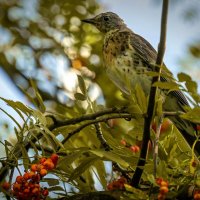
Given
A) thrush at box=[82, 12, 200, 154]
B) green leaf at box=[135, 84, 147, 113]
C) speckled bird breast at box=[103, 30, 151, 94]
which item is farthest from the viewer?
speckled bird breast at box=[103, 30, 151, 94]

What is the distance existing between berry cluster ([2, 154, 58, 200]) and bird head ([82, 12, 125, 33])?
96.3 inches

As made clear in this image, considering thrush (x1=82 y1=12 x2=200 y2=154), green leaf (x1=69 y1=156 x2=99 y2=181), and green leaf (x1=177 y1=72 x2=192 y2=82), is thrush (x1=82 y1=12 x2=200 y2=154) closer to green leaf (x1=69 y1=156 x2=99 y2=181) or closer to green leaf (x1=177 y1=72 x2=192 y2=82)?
green leaf (x1=69 y1=156 x2=99 y2=181)

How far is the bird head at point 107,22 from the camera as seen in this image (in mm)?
4568

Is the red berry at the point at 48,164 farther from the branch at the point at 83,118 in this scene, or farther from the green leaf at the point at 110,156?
the branch at the point at 83,118

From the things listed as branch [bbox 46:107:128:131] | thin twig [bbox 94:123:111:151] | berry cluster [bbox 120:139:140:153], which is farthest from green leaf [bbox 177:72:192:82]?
berry cluster [bbox 120:139:140:153]

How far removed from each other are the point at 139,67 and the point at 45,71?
68 centimetres

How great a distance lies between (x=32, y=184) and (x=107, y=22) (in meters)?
2.73

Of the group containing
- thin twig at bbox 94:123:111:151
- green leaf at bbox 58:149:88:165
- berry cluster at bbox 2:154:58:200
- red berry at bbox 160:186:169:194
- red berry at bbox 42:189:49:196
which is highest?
thin twig at bbox 94:123:111:151

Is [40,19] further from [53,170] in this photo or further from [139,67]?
[53,170]

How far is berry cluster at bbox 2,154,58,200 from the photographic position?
211 cm

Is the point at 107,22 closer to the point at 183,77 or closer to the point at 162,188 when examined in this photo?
the point at 183,77

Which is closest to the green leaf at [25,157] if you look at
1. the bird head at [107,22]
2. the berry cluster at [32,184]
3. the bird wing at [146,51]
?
the berry cluster at [32,184]

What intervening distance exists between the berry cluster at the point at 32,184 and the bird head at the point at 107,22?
8.03 feet

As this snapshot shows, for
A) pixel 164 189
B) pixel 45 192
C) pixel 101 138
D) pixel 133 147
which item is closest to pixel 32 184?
pixel 45 192
